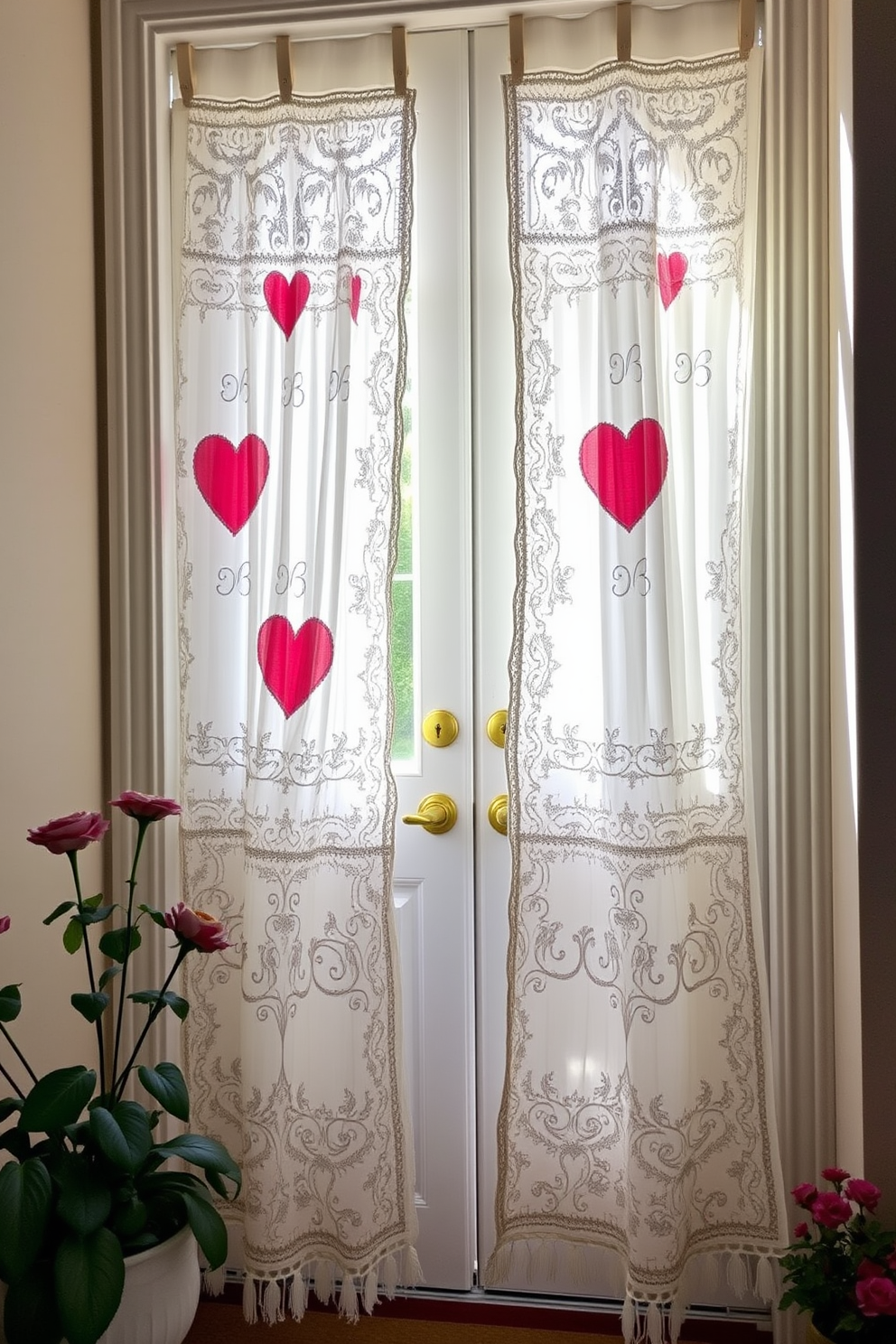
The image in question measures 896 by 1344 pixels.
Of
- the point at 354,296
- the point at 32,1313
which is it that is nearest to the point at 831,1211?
the point at 32,1313

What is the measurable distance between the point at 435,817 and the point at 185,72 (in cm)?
142

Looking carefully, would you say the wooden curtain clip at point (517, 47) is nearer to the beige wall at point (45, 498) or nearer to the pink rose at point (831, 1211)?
the beige wall at point (45, 498)

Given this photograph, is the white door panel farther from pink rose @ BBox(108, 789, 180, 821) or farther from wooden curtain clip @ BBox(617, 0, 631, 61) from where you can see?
pink rose @ BBox(108, 789, 180, 821)

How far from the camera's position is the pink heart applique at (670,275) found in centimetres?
187

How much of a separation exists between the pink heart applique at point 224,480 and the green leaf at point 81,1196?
1088 millimetres

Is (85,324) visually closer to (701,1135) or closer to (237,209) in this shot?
(237,209)

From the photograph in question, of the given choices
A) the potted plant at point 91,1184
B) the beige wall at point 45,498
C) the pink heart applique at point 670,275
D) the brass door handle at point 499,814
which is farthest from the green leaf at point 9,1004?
the pink heart applique at point 670,275

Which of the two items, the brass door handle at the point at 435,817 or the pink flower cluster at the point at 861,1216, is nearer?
the pink flower cluster at the point at 861,1216

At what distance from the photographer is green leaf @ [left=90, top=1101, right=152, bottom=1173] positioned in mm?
1261

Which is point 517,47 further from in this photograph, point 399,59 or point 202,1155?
point 202,1155

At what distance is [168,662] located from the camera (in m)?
2.05

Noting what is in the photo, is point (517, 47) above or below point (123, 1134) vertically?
above

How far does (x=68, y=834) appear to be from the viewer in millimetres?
1343

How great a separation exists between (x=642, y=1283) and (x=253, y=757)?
1.08 m
